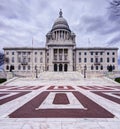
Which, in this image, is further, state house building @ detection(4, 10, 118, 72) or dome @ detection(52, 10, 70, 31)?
dome @ detection(52, 10, 70, 31)

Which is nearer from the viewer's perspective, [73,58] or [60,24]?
[73,58]

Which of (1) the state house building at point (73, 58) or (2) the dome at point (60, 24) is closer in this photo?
(1) the state house building at point (73, 58)

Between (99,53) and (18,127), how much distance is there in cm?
7245

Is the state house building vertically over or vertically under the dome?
under

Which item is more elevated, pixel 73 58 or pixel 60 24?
pixel 60 24

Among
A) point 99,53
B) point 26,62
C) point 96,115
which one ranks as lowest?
point 96,115

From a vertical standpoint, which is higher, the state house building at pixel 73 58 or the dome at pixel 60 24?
the dome at pixel 60 24

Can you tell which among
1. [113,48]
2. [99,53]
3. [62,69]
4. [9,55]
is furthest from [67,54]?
[9,55]

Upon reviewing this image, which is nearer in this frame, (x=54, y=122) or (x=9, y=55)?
(x=54, y=122)

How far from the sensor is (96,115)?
6.13 m

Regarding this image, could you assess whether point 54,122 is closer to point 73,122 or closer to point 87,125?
point 73,122

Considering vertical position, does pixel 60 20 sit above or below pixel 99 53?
above

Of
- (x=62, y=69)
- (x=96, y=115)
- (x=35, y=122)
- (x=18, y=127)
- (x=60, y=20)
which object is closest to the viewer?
(x=18, y=127)

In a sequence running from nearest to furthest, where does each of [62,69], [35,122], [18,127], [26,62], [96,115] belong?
[18,127], [35,122], [96,115], [62,69], [26,62]
